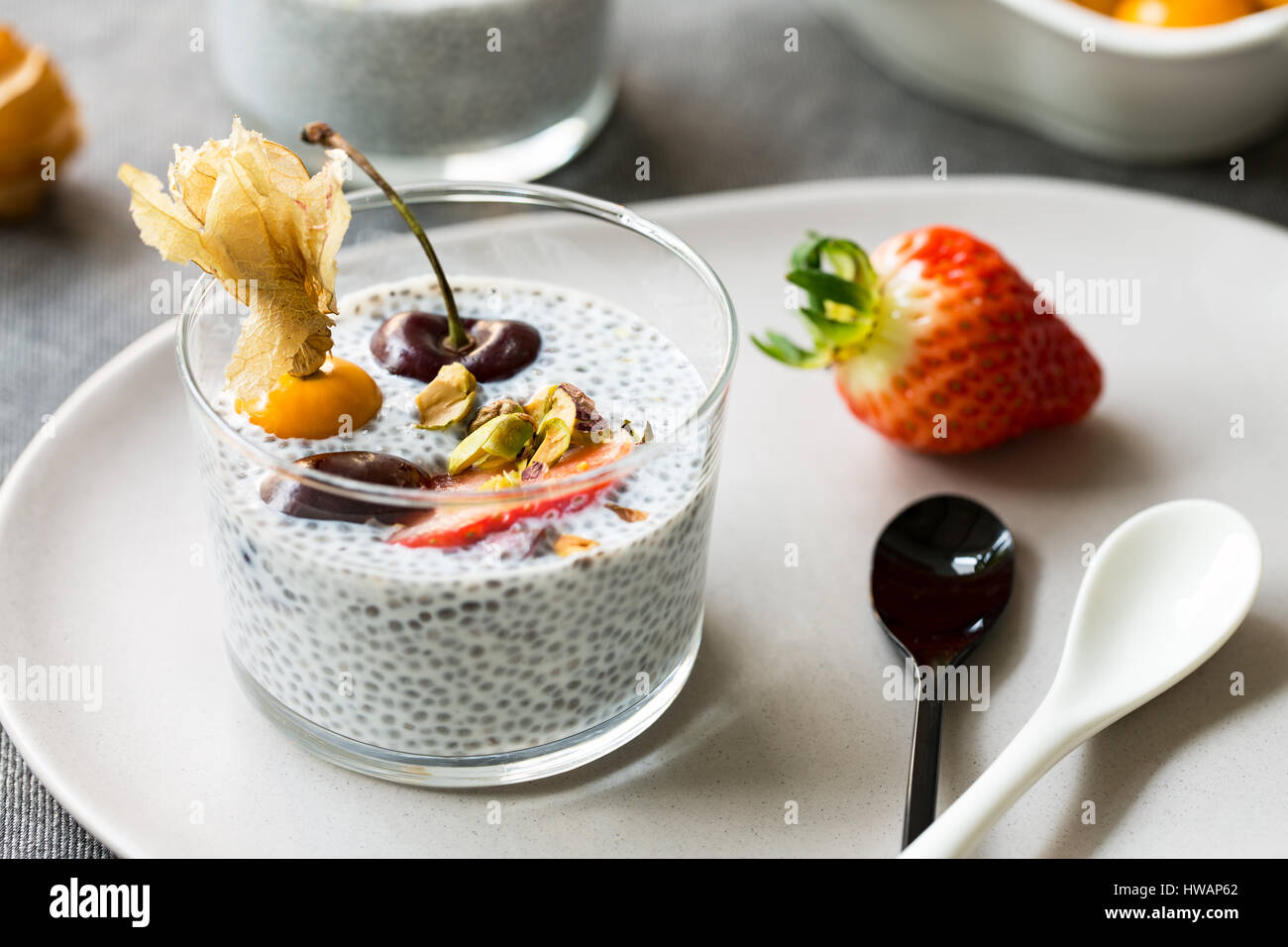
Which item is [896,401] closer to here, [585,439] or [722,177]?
[585,439]

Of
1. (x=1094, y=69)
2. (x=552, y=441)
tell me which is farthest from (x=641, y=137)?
(x=552, y=441)

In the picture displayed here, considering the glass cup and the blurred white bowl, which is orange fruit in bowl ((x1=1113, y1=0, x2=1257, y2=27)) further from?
the glass cup

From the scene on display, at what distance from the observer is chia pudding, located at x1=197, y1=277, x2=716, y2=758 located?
0.91 meters

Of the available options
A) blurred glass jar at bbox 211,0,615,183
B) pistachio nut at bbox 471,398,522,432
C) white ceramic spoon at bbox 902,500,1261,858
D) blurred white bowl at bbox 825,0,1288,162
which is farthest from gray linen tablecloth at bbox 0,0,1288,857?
white ceramic spoon at bbox 902,500,1261,858

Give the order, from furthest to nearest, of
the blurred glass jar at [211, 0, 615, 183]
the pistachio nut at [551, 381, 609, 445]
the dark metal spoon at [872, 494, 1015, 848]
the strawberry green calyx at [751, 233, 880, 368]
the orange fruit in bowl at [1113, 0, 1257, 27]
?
the orange fruit in bowl at [1113, 0, 1257, 27]
the blurred glass jar at [211, 0, 615, 183]
the strawberry green calyx at [751, 233, 880, 368]
the dark metal spoon at [872, 494, 1015, 848]
the pistachio nut at [551, 381, 609, 445]

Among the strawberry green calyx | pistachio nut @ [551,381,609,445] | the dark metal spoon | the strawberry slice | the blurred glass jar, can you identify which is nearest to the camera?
the strawberry slice

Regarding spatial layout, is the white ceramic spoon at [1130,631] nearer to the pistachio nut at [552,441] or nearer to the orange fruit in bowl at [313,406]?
the pistachio nut at [552,441]

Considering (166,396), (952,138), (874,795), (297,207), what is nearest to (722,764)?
(874,795)

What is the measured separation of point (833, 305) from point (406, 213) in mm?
477

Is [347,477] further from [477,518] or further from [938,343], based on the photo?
[938,343]

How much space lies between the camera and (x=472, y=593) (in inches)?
35.3

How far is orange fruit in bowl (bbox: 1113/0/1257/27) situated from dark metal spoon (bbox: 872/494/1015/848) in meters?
0.91

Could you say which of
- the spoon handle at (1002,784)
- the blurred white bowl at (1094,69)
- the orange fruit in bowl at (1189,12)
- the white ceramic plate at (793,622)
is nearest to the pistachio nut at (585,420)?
the white ceramic plate at (793,622)

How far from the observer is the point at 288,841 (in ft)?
3.23
